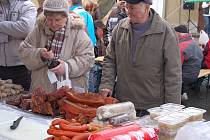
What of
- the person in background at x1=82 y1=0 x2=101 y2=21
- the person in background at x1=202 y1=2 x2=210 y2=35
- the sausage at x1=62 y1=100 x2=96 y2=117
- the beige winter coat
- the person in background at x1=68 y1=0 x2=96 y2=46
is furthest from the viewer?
the person in background at x1=202 y1=2 x2=210 y2=35

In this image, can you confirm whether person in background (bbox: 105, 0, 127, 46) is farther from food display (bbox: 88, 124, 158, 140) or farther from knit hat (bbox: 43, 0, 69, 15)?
food display (bbox: 88, 124, 158, 140)

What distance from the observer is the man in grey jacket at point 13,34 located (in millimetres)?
3637

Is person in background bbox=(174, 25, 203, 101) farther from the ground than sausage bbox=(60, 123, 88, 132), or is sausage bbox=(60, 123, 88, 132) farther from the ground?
sausage bbox=(60, 123, 88, 132)

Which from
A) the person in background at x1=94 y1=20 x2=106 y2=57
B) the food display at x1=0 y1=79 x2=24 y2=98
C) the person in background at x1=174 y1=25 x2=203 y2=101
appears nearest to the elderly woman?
the food display at x1=0 y1=79 x2=24 y2=98

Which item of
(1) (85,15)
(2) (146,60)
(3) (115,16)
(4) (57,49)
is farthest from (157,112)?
(3) (115,16)

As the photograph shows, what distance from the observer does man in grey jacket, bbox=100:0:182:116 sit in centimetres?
295

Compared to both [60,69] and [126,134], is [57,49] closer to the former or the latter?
[60,69]

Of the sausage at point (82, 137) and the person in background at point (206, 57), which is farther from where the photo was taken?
the person in background at point (206, 57)

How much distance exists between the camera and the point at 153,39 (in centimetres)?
296

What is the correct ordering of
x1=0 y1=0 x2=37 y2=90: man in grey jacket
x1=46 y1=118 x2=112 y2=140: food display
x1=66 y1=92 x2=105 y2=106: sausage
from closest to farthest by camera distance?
x1=46 y1=118 x2=112 y2=140: food display → x1=66 y1=92 x2=105 y2=106: sausage → x1=0 y1=0 x2=37 y2=90: man in grey jacket

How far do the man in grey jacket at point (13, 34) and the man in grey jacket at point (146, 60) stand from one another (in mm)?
1016

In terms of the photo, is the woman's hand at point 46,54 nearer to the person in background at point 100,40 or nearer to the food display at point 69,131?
the food display at point 69,131

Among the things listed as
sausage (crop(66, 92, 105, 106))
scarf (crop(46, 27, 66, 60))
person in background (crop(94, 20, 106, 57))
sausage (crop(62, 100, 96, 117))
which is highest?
scarf (crop(46, 27, 66, 60))

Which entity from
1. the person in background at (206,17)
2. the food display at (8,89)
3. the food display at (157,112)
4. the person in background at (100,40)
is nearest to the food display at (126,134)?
the food display at (157,112)
